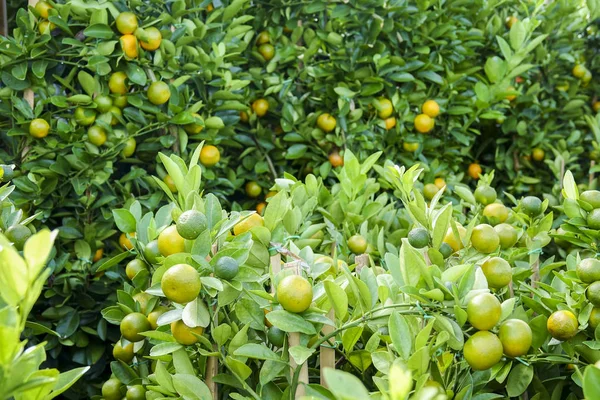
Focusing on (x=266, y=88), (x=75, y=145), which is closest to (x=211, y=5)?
(x=266, y=88)

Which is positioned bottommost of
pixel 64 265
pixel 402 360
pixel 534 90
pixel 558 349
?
pixel 64 265

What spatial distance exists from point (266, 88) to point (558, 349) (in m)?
1.42

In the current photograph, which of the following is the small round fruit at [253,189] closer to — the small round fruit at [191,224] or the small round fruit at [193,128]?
the small round fruit at [193,128]

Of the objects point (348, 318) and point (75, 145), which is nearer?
point (348, 318)

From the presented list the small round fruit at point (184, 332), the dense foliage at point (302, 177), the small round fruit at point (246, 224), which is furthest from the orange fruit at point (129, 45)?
the small round fruit at point (184, 332)

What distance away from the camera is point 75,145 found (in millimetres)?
1664

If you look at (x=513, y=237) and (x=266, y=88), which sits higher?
(x=513, y=237)

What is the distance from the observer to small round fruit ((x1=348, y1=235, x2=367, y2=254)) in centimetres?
141

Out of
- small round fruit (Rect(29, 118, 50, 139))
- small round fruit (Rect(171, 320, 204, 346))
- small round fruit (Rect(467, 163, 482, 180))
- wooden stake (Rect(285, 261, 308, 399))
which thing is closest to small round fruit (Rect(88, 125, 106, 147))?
small round fruit (Rect(29, 118, 50, 139))

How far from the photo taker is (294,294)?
829 millimetres

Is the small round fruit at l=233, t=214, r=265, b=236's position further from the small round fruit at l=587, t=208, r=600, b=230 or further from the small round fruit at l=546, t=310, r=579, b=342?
the small round fruit at l=587, t=208, r=600, b=230

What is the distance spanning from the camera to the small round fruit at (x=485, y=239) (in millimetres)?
1015

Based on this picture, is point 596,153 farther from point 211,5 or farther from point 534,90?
point 211,5

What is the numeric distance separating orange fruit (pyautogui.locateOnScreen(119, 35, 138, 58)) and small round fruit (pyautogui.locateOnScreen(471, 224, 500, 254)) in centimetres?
111
